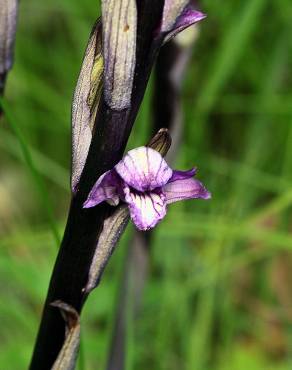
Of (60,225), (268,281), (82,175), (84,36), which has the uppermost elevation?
(82,175)

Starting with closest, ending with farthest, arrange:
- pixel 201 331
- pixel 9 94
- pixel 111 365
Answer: pixel 111 365 < pixel 201 331 < pixel 9 94

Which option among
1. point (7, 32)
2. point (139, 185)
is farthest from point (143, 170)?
point (7, 32)

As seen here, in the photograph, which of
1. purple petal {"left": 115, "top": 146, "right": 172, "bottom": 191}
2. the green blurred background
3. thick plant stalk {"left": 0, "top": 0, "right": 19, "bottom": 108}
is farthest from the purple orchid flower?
the green blurred background

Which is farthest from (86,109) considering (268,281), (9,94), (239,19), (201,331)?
(9,94)

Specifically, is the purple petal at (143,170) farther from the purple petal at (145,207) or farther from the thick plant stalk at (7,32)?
the thick plant stalk at (7,32)

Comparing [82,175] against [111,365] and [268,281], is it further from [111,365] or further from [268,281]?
[268,281]

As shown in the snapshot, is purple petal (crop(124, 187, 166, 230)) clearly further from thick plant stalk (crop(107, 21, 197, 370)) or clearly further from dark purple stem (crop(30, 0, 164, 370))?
thick plant stalk (crop(107, 21, 197, 370))

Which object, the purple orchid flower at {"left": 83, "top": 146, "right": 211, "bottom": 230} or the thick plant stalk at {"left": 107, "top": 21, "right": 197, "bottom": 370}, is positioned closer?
the purple orchid flower at {"left": 83, "top": 146, "right": 211, "bottom": 230}
